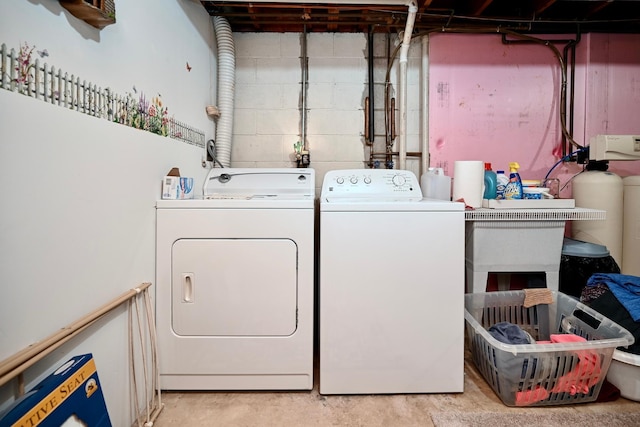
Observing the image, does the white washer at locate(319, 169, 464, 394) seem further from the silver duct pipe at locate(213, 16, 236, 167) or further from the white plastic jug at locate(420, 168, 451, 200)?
the silver duct pipe at locate(213, 16, 236, 167)

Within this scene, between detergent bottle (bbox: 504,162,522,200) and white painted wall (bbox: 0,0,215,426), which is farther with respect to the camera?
detergent bottle (bbox: 504,162,522,200)

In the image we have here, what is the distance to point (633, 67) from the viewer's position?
234cm

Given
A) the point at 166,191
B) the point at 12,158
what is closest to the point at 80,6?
the point at 12,158

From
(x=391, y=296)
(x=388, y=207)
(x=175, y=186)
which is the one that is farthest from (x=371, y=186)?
(x=175, y=186)

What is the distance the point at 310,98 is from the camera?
243cm

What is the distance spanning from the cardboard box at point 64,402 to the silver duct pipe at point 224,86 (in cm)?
155

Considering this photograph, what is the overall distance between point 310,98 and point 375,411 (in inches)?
82.5

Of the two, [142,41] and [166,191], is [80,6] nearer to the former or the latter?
[142,41]

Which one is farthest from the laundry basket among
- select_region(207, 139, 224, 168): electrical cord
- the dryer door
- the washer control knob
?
select_region(207, 139, 224, 168): electrical cord

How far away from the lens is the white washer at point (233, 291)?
146 centimetres

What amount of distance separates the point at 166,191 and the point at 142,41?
0.68m

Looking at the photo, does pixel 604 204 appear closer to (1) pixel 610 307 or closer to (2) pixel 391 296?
(1) pixel 610 307

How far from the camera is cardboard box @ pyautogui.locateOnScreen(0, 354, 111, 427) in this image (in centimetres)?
73

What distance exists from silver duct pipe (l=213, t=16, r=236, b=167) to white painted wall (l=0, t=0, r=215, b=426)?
0.61m
